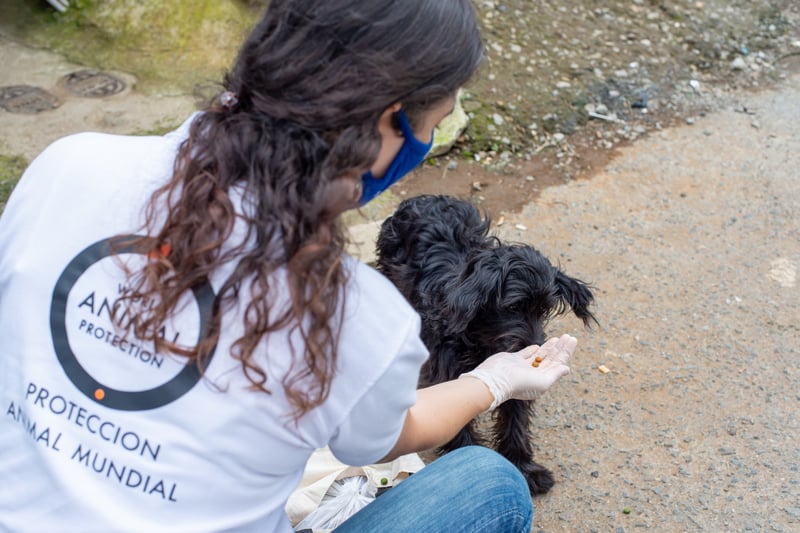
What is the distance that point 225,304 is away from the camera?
1.31m

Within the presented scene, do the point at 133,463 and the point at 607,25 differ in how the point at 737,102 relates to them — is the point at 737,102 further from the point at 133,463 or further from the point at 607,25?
the point at 133,463

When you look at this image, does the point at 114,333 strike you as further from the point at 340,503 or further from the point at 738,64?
the point at 738,64

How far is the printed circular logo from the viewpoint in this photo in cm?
133

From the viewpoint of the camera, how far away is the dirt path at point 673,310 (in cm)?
304

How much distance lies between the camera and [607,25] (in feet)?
19.8

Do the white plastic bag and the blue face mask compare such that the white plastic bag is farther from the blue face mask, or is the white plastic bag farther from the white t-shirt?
the blue face mask

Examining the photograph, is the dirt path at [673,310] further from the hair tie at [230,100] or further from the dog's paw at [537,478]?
the hair tie at [230,100]

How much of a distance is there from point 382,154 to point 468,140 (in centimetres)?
352

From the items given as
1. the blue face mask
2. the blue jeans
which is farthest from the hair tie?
the blue jeans

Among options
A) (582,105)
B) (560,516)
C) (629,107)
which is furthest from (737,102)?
(560,516)

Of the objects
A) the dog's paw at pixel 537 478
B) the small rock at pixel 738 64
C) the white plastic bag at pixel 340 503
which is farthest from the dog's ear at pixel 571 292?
the small rock at pixel 738 64

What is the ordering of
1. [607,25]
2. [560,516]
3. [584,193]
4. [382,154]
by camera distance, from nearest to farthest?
[382,154], [560,516], [584,193], [607,25]

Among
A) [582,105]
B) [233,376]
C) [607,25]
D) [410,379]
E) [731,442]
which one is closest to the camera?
[233,376]

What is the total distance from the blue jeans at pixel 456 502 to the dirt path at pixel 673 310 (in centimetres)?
119
